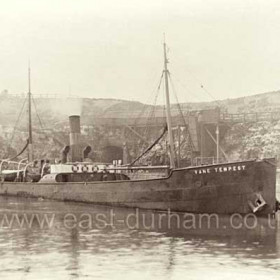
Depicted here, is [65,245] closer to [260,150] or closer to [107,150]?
[260,150]

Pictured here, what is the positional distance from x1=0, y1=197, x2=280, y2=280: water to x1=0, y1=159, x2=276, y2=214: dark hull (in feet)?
2.78

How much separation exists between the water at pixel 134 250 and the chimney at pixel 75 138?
10.4 metres

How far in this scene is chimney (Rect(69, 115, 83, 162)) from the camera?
32.9m

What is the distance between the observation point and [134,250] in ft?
50.1

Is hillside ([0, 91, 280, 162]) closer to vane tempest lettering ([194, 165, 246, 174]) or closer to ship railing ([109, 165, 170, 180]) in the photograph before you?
ship railing ([109, 165, 170, 180])

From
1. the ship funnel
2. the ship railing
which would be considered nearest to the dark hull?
the ship railing

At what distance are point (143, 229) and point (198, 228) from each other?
1.91 m

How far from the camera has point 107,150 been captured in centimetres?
5994

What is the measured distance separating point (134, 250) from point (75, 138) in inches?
725

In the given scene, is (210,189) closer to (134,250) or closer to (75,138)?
(134,250)

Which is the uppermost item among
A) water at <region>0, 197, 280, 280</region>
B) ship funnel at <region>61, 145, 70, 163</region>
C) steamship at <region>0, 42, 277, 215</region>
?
ship funnel at <region>61, 145, 70, 163</region>

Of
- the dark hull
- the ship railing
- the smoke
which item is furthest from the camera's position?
the smoke

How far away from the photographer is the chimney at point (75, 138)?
32.9 meters

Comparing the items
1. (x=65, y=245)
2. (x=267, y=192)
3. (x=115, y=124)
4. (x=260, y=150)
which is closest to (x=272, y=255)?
A: (x=65, y=245)
